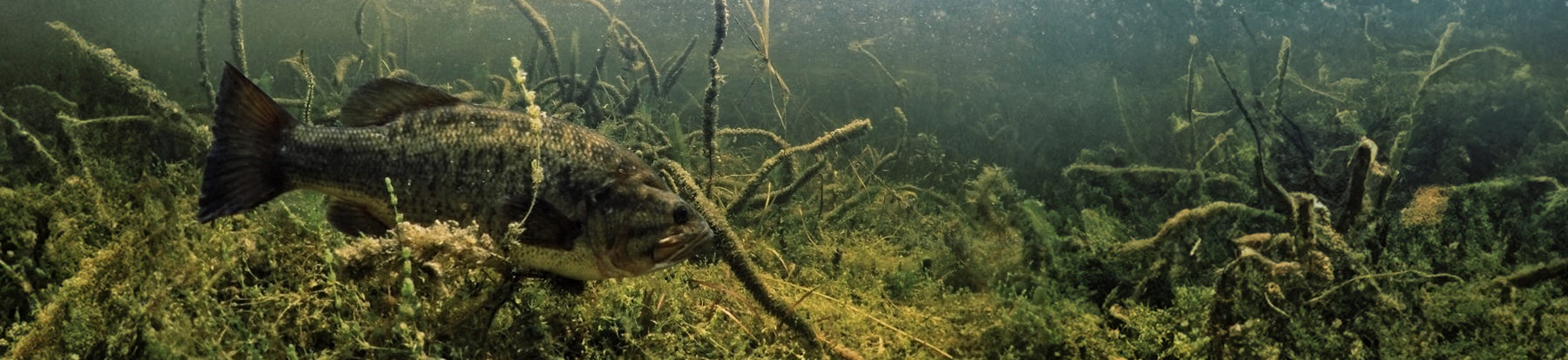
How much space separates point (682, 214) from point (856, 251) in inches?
97.5

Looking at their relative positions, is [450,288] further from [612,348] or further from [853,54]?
[853,54]

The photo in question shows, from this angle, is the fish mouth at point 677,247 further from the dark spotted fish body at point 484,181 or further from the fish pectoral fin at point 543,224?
the fish pectoral fin at point 543,224

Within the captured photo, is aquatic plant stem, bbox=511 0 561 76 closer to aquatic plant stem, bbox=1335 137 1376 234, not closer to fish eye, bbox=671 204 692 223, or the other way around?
fish eye, bbox=671 204 692 223

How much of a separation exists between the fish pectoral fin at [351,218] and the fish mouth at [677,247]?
902mm

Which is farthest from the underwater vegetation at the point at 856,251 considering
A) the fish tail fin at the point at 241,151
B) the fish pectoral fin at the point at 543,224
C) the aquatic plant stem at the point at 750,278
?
the fish tail fin at the point at 241,151

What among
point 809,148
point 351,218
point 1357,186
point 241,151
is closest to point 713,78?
point 809,148

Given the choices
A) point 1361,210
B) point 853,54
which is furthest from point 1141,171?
point 853,54

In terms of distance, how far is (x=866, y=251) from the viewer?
191 inches

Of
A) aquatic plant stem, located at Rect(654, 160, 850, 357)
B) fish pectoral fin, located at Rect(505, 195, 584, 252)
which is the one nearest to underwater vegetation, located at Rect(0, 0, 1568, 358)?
aquatic plant stem, located at Rect(654, 160, 850, 357)

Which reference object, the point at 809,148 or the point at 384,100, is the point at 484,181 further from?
the point at 809,148

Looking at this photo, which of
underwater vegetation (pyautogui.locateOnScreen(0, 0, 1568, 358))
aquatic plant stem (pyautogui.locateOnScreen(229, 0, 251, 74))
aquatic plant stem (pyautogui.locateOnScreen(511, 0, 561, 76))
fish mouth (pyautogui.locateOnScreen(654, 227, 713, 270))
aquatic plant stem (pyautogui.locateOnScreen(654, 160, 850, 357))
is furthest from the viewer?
aquatic plant stem (pyautogui.locateOnScreen(511, 0, 561, 76))

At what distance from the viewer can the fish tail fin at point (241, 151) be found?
7.99ft

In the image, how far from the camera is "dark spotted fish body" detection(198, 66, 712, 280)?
8.34 ft

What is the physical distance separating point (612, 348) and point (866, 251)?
2145 mm
